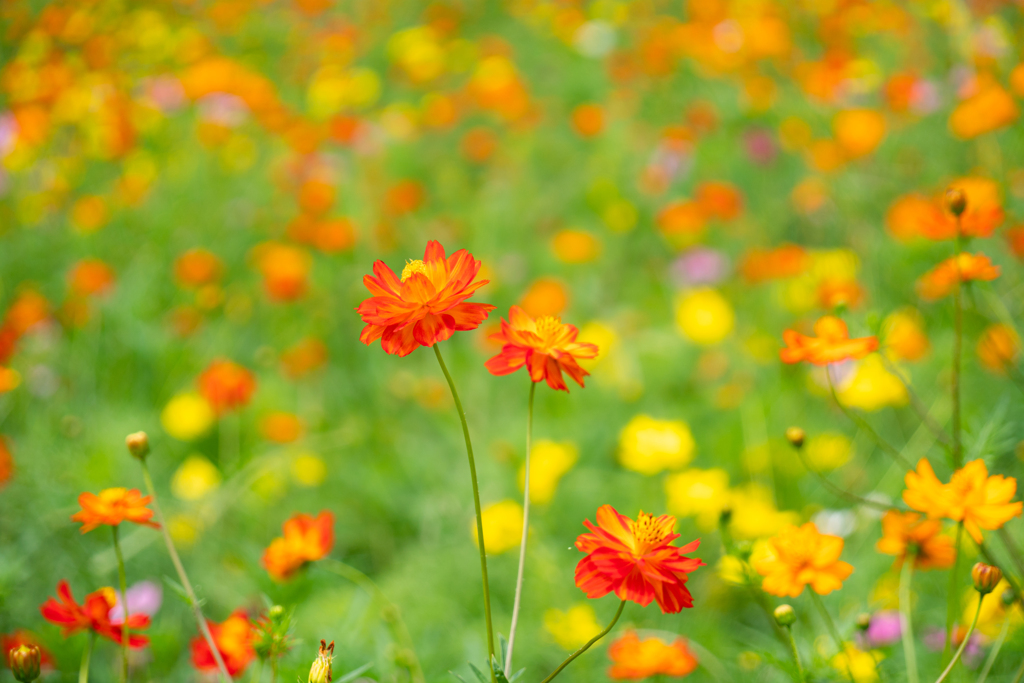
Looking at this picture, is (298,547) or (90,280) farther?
(90,280)

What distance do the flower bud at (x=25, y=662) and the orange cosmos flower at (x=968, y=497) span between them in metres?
0.55

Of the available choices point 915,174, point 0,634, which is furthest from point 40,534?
point 915,174

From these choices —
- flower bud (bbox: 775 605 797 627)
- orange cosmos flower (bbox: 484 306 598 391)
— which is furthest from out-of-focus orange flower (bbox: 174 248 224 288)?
flower bud (bbox: 775 605 797 627)

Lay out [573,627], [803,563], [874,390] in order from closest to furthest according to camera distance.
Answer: [803,563]
[573,627]
[874,390]

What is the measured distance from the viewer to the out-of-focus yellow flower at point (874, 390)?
981 mm

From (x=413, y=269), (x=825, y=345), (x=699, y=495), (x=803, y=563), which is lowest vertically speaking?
(x=699, y=495)

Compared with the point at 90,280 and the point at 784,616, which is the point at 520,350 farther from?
the point at 90,280

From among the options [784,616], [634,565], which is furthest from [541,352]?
[784,616]

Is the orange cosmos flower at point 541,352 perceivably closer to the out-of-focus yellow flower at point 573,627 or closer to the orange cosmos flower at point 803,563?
the orange cosmos flower at point 803,563

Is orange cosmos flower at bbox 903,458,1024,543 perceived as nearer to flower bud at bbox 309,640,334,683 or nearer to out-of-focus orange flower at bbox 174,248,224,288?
flower bud at bbox 309,640,334,683

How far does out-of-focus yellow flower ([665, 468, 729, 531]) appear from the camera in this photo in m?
0.87

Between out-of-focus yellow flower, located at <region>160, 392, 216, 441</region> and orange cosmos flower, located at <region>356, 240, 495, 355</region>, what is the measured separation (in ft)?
2.92

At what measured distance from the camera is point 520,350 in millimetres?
394

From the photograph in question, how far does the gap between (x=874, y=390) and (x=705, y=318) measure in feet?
1.05
